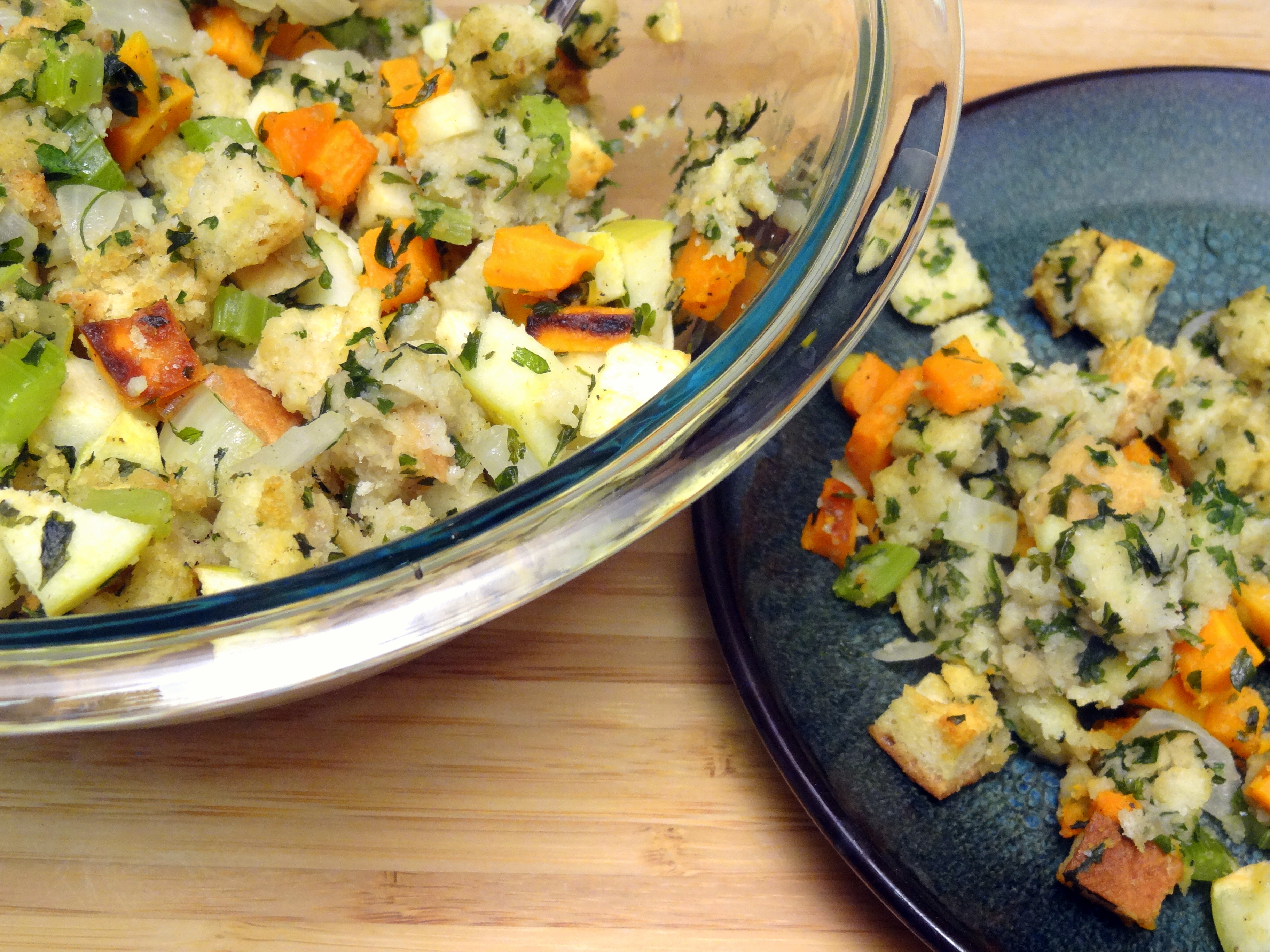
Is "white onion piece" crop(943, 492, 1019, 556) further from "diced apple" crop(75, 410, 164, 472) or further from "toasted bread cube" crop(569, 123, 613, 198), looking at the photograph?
"diced apple" crop(75, 410, 164, 472)

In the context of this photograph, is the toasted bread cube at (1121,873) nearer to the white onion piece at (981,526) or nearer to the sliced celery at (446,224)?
the white onion piece at (981,526)

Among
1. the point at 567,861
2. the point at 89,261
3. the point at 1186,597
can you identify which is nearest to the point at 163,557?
the point at 89,261

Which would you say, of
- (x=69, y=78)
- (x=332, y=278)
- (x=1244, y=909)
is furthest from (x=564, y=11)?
(x=1244, y=909)

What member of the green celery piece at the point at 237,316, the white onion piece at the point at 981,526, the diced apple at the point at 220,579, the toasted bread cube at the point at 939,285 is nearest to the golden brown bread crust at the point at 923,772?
the white onion piece at the point at 981,526

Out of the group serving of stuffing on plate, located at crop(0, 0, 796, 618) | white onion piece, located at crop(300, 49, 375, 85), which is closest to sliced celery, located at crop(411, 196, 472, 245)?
serving of stuffing on plate, located at crop(0, 0, 796, 618)

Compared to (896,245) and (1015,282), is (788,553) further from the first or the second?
(1015,282)

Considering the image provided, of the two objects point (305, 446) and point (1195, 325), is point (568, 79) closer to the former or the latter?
point (305, 446)
